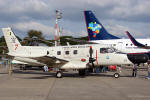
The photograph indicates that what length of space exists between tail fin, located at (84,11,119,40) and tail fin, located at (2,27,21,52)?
18057 mm

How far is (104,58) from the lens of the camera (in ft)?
55.3

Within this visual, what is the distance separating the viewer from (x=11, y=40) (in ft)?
65.7

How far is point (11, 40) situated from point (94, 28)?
1869 cm

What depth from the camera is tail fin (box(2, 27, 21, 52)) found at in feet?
65.4

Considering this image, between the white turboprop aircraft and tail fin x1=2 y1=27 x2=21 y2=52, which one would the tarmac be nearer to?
the white turboprop aircraft

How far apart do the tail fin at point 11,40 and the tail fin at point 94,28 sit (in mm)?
18057

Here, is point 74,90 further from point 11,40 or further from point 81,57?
point 11,40

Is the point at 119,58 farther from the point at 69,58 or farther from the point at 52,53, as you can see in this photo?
the point at 52,53

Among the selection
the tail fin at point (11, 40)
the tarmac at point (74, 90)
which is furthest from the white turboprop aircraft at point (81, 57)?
the tarmac at point (74, 90)

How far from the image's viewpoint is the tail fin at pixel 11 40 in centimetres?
1992

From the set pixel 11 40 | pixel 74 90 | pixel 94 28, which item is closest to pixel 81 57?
pixel 74 90

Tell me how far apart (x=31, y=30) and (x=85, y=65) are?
56.0 metres

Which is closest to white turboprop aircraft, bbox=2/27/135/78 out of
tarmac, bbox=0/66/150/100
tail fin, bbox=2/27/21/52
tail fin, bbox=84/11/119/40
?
tail fin, bbox=2/27/21/52

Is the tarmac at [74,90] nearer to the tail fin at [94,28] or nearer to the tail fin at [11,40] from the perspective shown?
the tail fin at [11,40]
